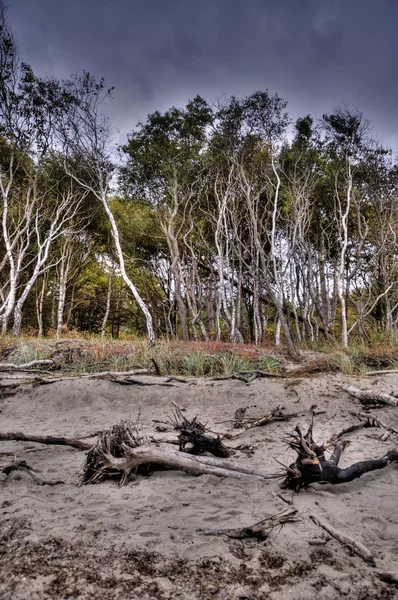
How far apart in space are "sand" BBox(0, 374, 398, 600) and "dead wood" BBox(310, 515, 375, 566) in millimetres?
45

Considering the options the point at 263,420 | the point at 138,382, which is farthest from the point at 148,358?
the point at 263,420

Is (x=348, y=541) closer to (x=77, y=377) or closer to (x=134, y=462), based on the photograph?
(x=134, y=462)

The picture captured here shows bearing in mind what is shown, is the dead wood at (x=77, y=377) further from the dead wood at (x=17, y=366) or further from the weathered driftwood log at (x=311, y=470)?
the weathered driftwood log at (x=311, y=470)

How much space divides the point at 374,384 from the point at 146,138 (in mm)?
15392

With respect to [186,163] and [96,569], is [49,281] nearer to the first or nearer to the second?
[186,163]

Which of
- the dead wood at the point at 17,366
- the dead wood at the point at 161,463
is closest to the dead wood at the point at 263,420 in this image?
the dead wood at the point at 161,463

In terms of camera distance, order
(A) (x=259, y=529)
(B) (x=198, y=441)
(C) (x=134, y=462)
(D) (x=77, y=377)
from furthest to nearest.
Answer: (D) (x=77, y=377)
(B) (x=198, y=441)
(C) (x=134, y=462)
(A) (x=259, y=529)

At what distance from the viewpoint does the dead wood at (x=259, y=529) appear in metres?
2.48

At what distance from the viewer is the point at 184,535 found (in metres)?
2.56

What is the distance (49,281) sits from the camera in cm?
2203

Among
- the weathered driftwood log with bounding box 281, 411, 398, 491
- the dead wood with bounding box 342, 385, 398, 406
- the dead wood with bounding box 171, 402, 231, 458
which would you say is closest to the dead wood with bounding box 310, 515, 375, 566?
the weathered driftwood log with bounding box 281, 411, 398, 491

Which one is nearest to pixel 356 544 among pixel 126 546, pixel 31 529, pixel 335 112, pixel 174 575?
pixel 174 575

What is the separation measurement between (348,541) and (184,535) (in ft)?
3.89

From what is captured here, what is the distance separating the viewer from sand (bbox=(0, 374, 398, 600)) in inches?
78.7
